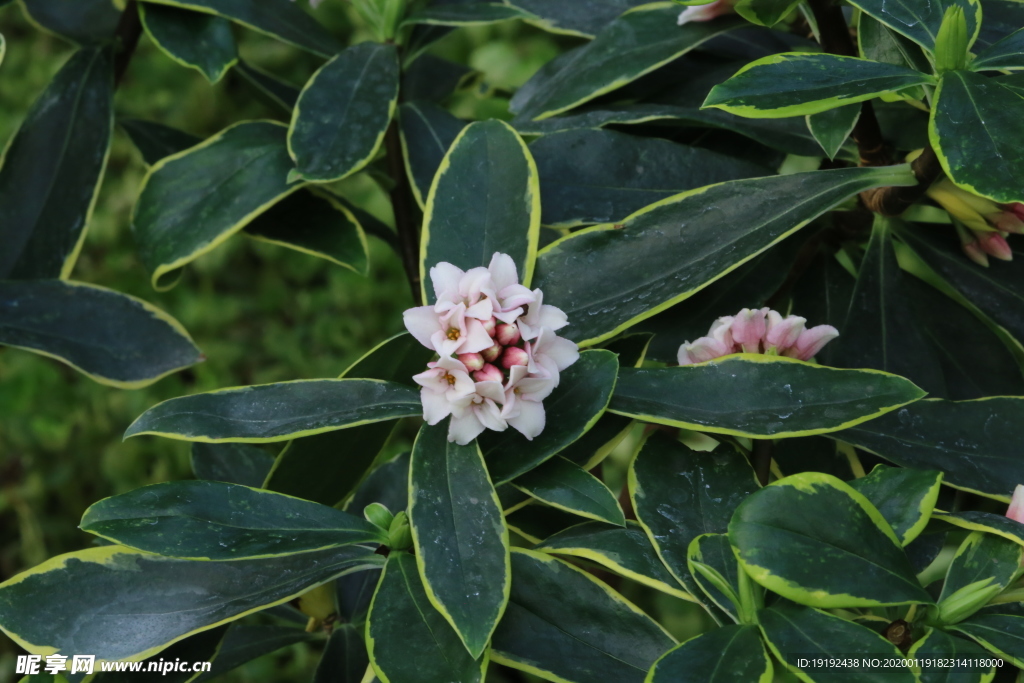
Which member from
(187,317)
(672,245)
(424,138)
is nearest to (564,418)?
(672,245)

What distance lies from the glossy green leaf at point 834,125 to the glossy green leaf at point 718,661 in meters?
0.37

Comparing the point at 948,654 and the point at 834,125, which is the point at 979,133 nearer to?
the point at 834,125

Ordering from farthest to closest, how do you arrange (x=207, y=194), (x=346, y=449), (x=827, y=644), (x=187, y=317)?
1. (x=187, y=317)
2. (x=207, y=194)
3. (x=346, y=449)
4. (x=827, y=644)

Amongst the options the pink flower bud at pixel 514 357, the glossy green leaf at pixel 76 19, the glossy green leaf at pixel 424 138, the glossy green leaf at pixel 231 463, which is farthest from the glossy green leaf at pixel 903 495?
the glossy green leaf at pixel 76 19

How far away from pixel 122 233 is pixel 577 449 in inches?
73.9

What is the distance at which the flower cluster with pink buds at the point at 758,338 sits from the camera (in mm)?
678

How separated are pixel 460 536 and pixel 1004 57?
49 centimetres

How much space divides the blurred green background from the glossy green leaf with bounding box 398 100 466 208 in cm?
80

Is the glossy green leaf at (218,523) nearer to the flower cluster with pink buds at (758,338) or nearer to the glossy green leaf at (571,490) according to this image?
the glossy green leaf at (571,490)

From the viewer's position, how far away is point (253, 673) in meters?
1.69

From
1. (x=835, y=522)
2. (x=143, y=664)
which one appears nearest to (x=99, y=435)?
(x=143, y=664)

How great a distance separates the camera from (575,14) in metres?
0.87

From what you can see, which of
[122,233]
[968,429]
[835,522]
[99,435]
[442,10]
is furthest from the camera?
[122,233]

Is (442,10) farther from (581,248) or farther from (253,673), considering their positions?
(253,673)
